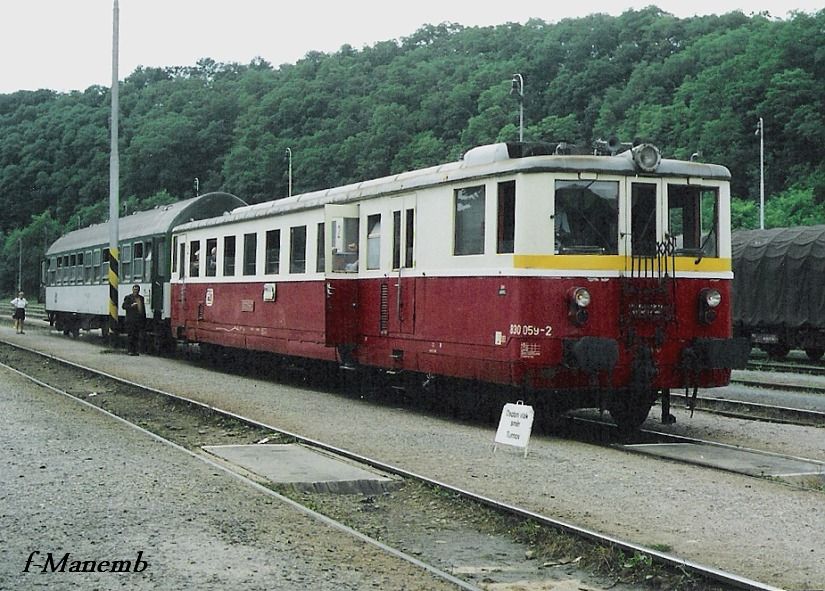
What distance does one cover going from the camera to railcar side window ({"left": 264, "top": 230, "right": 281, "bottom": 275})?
18.7 metres

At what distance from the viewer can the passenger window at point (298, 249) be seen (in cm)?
1755

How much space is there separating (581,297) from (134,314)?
16.5m

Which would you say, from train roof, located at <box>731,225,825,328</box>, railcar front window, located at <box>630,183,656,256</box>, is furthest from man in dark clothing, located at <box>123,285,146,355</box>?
railcar front window, located at <box>630,183,656,256</box>

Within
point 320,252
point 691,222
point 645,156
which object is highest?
point 645,156

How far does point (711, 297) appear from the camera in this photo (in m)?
12.6

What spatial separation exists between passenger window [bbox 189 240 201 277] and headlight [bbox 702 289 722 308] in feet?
41.9

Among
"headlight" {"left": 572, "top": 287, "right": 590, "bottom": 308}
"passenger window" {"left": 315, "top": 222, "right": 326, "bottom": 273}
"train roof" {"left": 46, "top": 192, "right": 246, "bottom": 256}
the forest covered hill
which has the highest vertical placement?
the forest covered hill

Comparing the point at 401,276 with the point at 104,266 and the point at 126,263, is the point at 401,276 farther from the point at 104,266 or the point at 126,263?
the point at 104,266

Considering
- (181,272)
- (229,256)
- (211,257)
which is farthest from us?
(181,272)

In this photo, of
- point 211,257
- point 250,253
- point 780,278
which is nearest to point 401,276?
point 250,253

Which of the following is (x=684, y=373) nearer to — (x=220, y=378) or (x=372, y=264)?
(x=372, y=264)

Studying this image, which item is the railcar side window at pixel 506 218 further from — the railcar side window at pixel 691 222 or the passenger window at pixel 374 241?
the passenger window at pixel 374 241

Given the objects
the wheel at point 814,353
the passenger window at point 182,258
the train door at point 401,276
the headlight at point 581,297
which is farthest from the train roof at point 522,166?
the wheel at point 814,353

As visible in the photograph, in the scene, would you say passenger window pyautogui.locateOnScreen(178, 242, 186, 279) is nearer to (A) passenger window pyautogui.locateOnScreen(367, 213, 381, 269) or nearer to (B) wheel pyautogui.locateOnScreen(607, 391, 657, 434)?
(A) passenger window pyautogui.locateOnScreen(367, 213, 381, 269)
